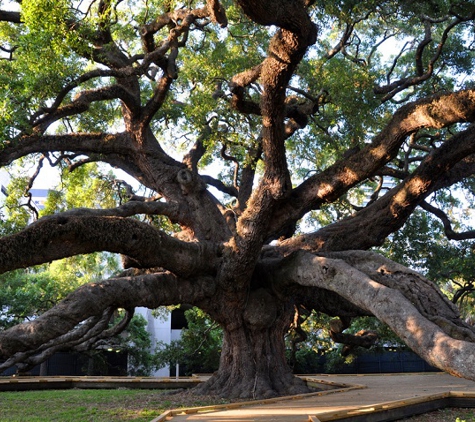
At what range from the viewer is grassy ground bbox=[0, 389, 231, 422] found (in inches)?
317

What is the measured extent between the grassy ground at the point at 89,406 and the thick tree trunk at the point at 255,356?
23.5 inches

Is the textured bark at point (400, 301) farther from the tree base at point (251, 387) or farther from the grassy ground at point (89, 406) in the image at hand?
the grassy ground at point (89, 406)

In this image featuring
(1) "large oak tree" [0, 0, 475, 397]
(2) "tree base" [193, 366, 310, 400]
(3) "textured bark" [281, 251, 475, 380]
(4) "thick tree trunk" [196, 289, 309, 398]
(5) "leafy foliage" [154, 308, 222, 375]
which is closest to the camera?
(3) "textured bark" [281, 251, 475, 380]

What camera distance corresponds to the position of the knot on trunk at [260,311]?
1002 centimetres

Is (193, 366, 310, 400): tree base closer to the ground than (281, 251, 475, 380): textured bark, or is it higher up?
closer to the ground

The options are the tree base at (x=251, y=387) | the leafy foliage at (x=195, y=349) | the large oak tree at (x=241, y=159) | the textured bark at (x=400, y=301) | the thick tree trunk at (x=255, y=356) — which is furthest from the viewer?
the leafy foliage at (x=195, y=349)

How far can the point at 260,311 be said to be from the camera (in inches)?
395

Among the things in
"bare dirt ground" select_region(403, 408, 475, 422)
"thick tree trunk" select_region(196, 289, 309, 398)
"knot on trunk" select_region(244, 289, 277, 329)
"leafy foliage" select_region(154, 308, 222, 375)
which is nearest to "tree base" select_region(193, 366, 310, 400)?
"thick tree trunk" select_region(196, 289, 309, 398)

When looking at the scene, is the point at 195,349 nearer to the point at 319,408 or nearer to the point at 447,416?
the point at 319,408

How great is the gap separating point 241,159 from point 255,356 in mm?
5217

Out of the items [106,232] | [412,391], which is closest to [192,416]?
[106,232]

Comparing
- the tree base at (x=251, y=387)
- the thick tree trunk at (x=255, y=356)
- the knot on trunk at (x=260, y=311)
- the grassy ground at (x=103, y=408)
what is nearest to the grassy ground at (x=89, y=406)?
the grassy ground at (x=103, y=408)

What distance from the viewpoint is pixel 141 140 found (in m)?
10.9

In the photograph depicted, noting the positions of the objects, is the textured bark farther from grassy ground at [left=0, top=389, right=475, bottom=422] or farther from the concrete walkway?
grassy ground at [left=0, top=389, right=475, bottom=422]
